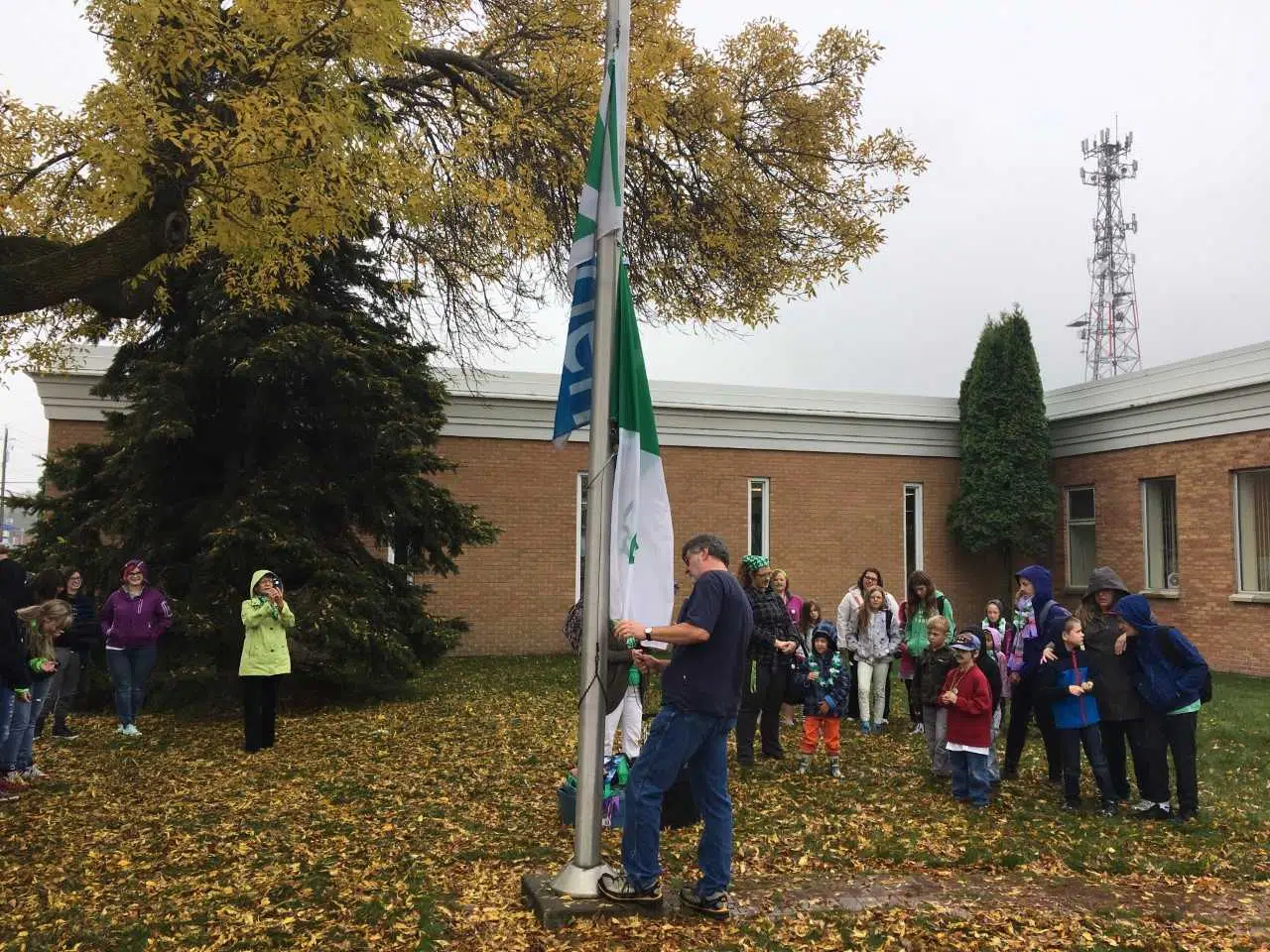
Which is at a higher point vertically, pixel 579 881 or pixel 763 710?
pixel 763 710

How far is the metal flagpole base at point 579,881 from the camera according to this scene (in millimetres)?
5102

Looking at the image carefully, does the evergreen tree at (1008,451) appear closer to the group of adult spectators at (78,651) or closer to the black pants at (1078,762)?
the black pants at (1078,762)

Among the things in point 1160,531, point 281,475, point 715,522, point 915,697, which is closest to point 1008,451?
point 1160,531

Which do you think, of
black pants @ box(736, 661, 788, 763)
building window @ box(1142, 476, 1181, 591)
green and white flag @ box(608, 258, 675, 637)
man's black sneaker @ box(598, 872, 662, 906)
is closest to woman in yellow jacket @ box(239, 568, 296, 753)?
black pants @ box(736, 661, 788, 763)

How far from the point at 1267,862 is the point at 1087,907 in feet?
6.10

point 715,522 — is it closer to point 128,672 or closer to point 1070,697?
point 128,672

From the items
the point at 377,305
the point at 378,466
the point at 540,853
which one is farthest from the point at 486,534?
the point at 540,853

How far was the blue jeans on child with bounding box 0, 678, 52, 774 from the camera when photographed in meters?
7.98

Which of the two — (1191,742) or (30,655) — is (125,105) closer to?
(30,655)

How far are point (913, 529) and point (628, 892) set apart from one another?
57.7 feet

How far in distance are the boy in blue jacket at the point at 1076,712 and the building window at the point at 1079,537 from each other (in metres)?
14.0

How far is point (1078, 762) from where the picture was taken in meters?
7.87

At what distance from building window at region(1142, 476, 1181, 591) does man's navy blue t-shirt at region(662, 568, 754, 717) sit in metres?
16.5

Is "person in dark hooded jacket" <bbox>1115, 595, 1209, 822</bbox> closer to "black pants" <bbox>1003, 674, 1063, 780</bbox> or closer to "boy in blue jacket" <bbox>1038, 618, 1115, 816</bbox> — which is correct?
"boy in blue jacket" <bbox>1038, 618, 1115, 816</bbox>
